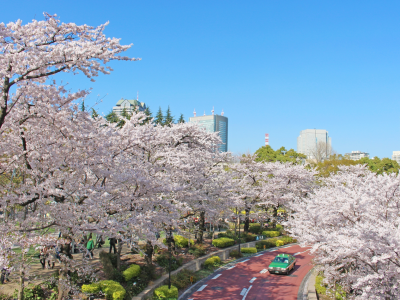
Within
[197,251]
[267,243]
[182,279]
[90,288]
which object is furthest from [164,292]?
[267,243]

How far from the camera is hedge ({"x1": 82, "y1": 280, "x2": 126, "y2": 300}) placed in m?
13.9

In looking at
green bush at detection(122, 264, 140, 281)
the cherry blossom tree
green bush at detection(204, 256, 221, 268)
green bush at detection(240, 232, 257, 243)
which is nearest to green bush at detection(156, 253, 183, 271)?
green bush at detection(204, 256, 221, 268)

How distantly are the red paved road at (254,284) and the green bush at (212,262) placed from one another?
1.15 m

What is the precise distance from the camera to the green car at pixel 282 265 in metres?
22.1

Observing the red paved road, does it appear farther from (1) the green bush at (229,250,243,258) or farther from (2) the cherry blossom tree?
Answer: (2) the cherry blossom tree

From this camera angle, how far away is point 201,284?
771 inches

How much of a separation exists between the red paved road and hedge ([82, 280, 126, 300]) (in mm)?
4992

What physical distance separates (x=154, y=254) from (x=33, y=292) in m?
10.6

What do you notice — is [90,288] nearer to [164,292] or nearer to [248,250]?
[164,292]

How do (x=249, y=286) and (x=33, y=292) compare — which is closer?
(x=33, y=292)

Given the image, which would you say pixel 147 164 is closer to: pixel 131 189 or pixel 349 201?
pixel 131 189

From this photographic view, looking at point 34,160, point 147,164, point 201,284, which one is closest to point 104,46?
point 34,160

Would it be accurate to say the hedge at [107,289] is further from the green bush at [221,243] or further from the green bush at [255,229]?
Answer: the green bush at [255,229]

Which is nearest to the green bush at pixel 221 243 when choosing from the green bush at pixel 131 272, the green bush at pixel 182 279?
the green bush at pixel 182 279
